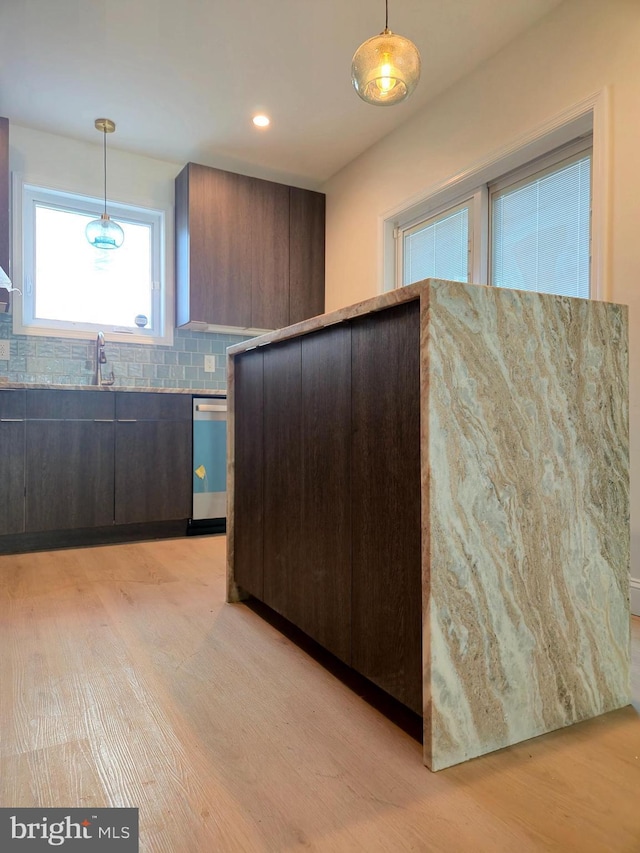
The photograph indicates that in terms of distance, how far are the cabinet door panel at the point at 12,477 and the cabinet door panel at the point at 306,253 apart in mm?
2006

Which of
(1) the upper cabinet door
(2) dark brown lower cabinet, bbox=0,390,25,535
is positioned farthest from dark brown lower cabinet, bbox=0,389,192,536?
(1) the upper cabinet door

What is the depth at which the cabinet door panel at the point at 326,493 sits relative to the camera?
1.40 metres

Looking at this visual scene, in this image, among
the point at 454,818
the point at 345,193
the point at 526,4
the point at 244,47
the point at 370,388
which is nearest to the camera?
the point at 454,818

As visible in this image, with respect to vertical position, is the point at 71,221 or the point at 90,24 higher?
the point at 90,24

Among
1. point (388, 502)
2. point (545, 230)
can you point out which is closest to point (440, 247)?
point (545, 230)

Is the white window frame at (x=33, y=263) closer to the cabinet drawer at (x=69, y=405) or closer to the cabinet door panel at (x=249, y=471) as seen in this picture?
the cabinet drawer at (x=69, y=405)

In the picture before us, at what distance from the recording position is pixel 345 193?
401 centimetres

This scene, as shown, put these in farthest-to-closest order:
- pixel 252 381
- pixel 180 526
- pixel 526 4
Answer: pixel 180 526 < pixel 526 4 < pixel 252 381

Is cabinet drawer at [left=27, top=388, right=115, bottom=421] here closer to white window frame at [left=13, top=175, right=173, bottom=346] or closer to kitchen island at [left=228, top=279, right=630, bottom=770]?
white window frame at [left=13, top=175, right=173, bottom=346]

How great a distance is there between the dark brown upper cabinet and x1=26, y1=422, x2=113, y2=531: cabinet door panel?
1110mm

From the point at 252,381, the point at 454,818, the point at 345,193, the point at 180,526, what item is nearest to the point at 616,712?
the point at 454,818

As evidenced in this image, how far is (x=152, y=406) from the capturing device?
10.7 ft

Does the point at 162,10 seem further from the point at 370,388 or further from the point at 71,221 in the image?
the point at 370,388

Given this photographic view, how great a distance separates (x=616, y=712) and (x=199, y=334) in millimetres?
3445
